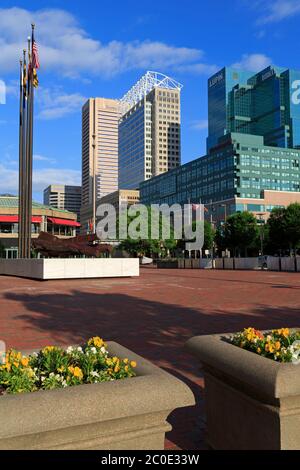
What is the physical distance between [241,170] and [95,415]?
126 m

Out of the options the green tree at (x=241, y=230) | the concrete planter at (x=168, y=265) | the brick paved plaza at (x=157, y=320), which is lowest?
the concrete planter at (x=168, y=265)

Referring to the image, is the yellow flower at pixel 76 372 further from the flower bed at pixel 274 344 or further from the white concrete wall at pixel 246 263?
the white concrete wall at pixel 246 263

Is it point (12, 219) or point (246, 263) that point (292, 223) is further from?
point (12, 219)

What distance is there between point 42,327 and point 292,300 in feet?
27.6

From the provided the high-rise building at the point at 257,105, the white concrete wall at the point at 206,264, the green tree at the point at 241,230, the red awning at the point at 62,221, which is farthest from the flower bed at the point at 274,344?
the high-rise building at the point at 257,105

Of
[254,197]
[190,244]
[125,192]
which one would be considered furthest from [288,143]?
[190,244]

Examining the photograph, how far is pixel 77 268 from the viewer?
87.8ft

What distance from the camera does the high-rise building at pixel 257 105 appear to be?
159m

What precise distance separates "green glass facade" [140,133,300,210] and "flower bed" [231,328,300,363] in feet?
396

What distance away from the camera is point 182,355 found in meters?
6.70

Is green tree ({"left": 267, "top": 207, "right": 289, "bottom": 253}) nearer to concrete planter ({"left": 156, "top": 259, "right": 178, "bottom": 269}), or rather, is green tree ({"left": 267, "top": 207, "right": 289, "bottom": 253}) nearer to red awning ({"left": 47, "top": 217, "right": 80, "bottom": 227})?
concrete planter ({"left": 156, "top": 259, "right": 178, "bottom": 269})

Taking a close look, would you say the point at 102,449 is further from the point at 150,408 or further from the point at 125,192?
the point at 125,192

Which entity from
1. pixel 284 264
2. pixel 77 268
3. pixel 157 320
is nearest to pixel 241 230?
pixel 284 264

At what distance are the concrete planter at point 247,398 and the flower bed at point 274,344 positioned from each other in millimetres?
177
